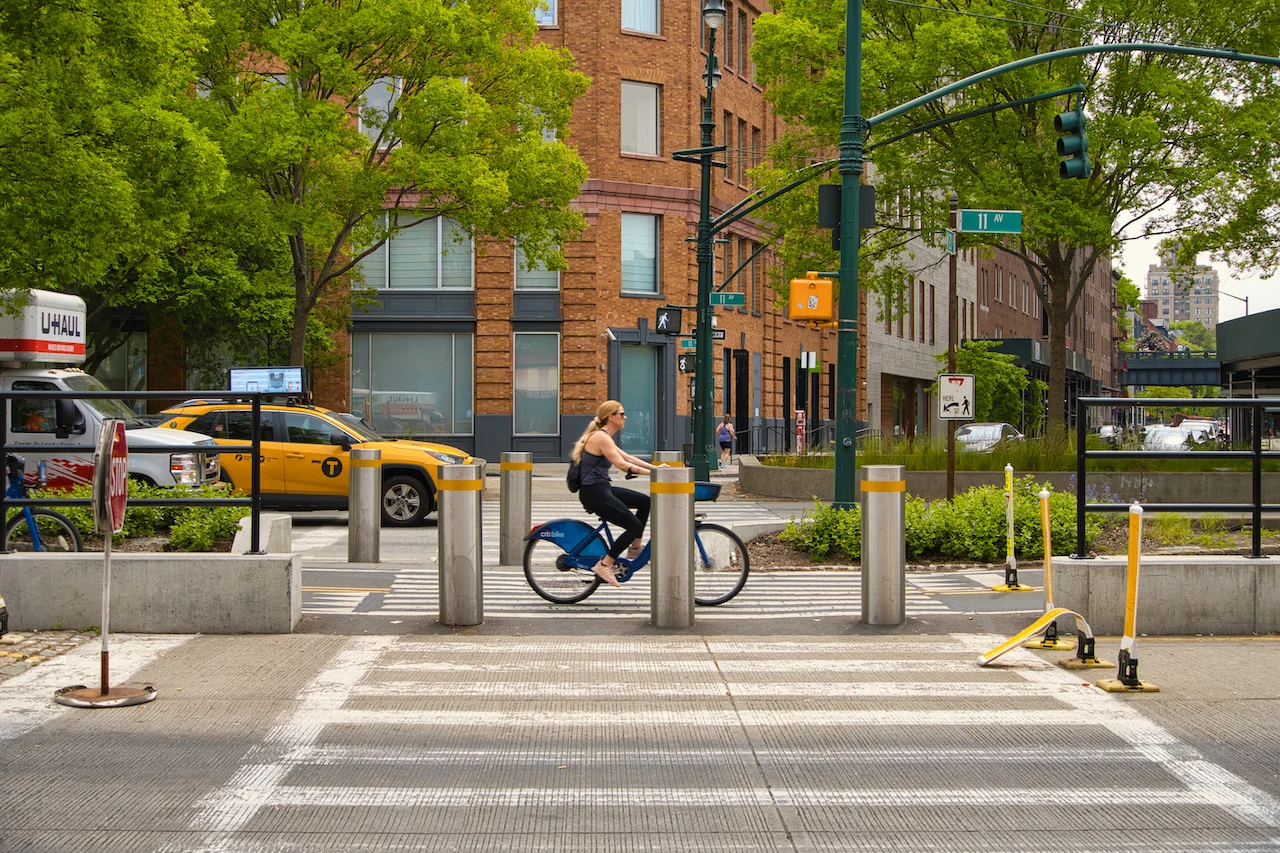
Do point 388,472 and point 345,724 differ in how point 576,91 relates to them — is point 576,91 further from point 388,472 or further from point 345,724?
point 345,724

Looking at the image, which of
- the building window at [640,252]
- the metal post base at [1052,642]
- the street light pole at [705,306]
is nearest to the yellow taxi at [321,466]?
the street light pole at [705,306]

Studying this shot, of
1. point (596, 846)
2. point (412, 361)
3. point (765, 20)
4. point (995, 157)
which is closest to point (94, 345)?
point (412, 361)

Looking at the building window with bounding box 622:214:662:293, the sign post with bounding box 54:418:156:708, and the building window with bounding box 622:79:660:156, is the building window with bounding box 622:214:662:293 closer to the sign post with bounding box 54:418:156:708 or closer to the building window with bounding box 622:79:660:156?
the building window with bounding box 622:79:660:156

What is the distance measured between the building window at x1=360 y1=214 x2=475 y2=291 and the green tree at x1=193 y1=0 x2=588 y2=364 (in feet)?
26.8

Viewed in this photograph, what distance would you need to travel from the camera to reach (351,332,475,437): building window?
39438 mm

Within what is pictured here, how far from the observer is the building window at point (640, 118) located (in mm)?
40219

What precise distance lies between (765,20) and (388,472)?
17.4 meters

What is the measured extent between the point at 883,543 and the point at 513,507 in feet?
17.7

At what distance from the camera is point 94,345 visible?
37094 mm

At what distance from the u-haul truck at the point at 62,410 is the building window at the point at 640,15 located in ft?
77.9

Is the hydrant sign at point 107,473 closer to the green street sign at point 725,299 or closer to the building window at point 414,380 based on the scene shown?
the green street sign at point 725,299

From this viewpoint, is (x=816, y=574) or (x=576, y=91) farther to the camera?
(x=576, y=91)

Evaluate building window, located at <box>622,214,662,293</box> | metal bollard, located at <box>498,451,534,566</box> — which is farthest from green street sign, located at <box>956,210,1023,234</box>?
building window, located at <box>622,214,662,293</box>

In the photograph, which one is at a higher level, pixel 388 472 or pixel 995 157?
pixel 995 157
